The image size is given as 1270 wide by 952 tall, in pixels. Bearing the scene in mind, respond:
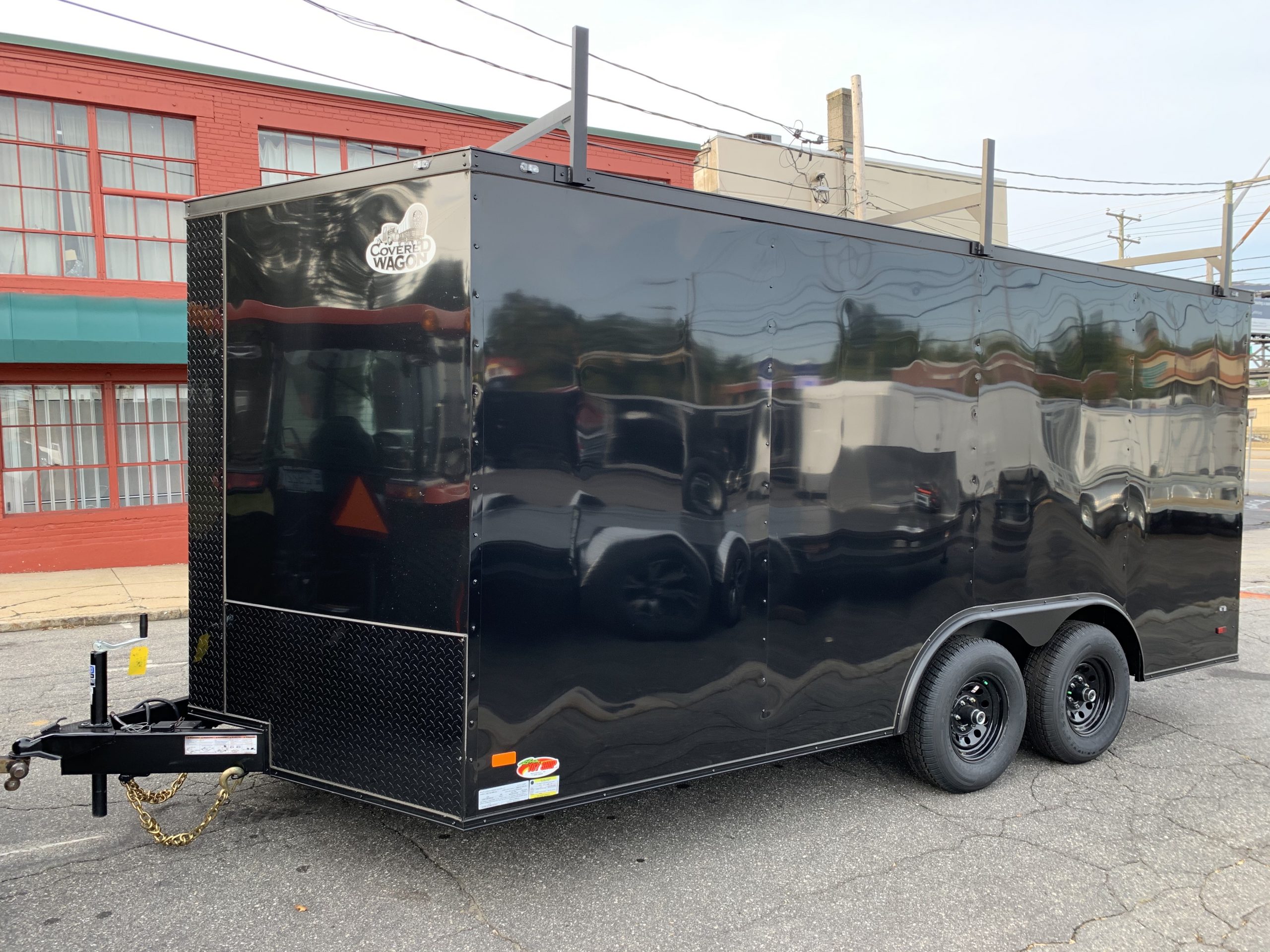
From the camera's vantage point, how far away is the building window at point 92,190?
11.7m

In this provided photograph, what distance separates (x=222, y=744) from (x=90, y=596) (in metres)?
8.02

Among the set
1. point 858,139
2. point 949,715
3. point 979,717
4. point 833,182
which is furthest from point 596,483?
point 833,182

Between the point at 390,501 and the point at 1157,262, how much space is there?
523cm

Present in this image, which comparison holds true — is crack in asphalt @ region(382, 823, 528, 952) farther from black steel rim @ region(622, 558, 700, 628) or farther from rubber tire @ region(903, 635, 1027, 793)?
rubber tire @ region(903, 635, 1027, 793)

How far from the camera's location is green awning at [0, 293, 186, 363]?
1109cm

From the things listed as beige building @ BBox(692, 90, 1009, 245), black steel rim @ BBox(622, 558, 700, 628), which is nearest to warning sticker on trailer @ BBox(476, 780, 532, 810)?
black steel rim @ BBox(622, 558, 700, 628)

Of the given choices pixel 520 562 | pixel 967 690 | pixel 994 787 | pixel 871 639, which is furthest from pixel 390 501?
pixel 994 787

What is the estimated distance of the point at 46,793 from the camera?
4555 millimetres

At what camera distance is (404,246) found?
334cm

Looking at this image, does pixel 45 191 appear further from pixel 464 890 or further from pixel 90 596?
pixel 464 890

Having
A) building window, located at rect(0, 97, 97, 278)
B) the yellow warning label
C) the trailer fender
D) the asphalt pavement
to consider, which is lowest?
the asphalt pavement

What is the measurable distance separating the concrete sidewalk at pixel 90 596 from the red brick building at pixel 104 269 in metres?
0.56

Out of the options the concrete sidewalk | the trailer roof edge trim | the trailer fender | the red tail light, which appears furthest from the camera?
the concrete sidewalk

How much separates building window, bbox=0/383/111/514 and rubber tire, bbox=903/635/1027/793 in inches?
455
